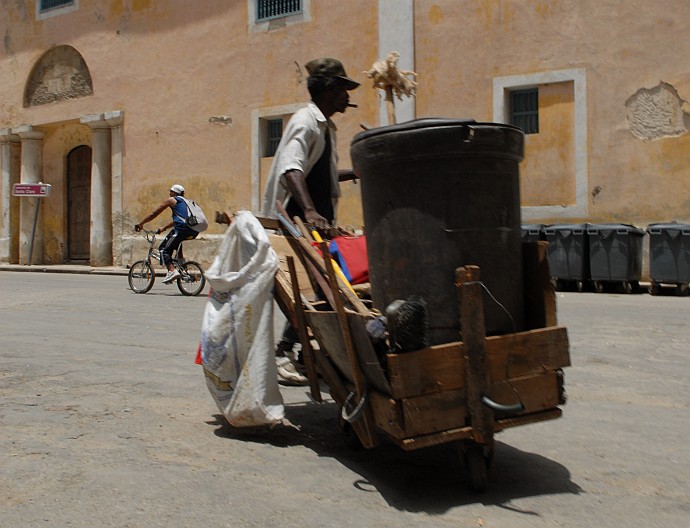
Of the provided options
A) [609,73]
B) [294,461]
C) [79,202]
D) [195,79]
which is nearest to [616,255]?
[609,73]

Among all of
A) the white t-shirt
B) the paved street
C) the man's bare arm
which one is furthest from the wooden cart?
the white t-shirt

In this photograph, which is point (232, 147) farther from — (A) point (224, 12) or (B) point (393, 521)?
(B) point (393, 521)

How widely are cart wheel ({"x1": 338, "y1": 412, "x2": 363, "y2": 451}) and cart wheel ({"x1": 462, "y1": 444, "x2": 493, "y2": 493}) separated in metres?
0.69

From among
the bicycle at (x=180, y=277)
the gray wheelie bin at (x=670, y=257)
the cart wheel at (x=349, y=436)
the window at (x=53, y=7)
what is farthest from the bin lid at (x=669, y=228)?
the window at (x=53, y=7)

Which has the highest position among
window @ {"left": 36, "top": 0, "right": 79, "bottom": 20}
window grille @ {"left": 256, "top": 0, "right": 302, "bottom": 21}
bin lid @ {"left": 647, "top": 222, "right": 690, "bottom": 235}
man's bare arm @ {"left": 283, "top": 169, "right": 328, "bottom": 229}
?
window @ {"left": 36, "top": 0, "right": 79, "bottom": 20}

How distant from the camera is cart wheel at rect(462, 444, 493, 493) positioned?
2934mm

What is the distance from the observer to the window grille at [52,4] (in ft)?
72.0

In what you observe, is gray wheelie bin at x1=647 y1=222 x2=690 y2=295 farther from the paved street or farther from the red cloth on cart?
the red cloth on cart

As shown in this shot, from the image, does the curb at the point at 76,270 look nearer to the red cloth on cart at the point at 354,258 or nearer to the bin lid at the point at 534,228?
the bin lid at the point at 534,228

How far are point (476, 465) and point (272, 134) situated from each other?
53.3 feet

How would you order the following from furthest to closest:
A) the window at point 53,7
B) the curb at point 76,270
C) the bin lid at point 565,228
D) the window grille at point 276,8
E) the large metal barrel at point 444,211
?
1. the window at point 53,7
2. the curb at point 76,270
3. the window grille at point 276,8
4. the bin lid at point 565,228
5. the large metal barrel at point 444,211

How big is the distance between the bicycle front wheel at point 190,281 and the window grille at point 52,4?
1312cm

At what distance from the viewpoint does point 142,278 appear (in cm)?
1245

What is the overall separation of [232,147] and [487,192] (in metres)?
16.4
